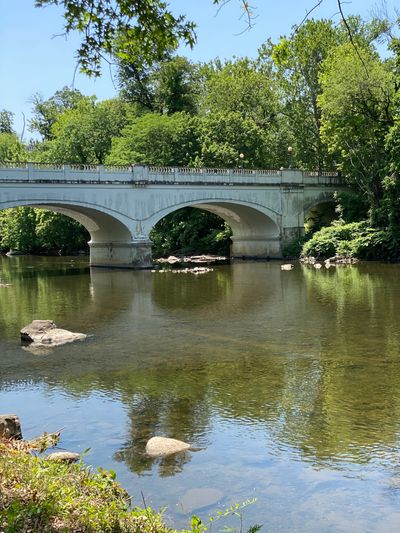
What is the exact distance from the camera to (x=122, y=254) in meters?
38.9

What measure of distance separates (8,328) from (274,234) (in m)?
27.8

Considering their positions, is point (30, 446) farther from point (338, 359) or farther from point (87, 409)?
point (338, 359)

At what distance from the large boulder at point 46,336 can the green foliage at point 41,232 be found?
120ft

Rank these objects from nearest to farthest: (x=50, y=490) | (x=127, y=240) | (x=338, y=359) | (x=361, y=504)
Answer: (x=50, y=490) < (x=361, y=504) < (x=338, y=359) < (x=127, y=240)

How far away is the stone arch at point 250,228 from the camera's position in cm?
4325

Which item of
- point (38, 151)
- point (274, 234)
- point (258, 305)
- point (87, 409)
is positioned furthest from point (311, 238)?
point (87, 409)

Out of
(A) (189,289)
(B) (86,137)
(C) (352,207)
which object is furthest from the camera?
(B) (86,137)

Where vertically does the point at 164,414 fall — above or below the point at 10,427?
below

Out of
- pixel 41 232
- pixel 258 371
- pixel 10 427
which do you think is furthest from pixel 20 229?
pixel 10 427

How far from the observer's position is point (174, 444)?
8.60m

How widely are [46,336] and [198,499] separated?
33.0 ft

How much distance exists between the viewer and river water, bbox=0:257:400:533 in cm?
728

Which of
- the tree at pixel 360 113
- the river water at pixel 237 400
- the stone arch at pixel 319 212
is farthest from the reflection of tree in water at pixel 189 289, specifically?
the stone arch at pixel 319 212

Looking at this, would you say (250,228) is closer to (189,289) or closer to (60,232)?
(60,232)
